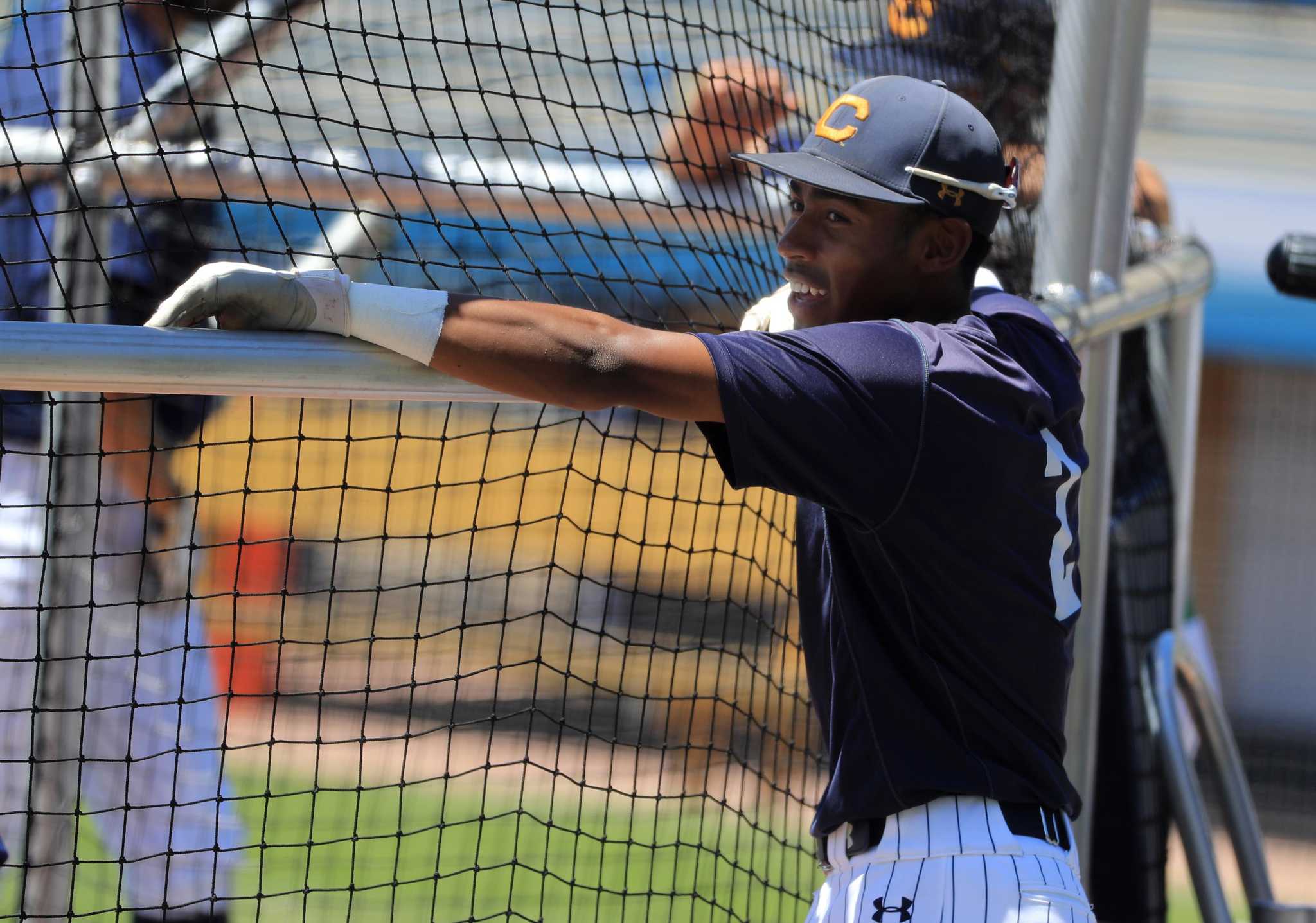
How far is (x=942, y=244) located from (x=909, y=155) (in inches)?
5.2

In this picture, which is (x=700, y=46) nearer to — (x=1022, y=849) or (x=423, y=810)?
(x=423, y=810)

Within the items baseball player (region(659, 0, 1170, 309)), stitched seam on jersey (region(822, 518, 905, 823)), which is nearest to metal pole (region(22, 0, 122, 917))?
baseball player (region(659, 0, 1170, 309))

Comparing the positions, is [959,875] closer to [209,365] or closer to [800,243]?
[800,243]

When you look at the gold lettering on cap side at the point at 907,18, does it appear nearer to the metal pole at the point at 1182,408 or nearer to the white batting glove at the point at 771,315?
the metal pole at the point at 1182,408

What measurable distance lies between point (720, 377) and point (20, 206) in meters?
3.15

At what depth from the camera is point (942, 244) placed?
1.97 metres

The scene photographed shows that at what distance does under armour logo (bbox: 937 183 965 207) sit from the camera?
1.92 meters

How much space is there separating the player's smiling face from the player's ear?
0.02m

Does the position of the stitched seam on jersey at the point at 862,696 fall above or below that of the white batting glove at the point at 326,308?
below

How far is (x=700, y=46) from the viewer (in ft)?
22.7

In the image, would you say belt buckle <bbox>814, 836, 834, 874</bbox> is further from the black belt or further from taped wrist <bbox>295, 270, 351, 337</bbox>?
taped wrist <bbox>295, 270, 351, 337</bbox>

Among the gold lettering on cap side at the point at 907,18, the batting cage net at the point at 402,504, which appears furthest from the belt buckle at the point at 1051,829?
the gold lettering on cap side at the point at 907,18

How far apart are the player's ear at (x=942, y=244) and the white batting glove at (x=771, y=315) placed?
26 cm

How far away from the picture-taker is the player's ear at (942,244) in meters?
1.95
